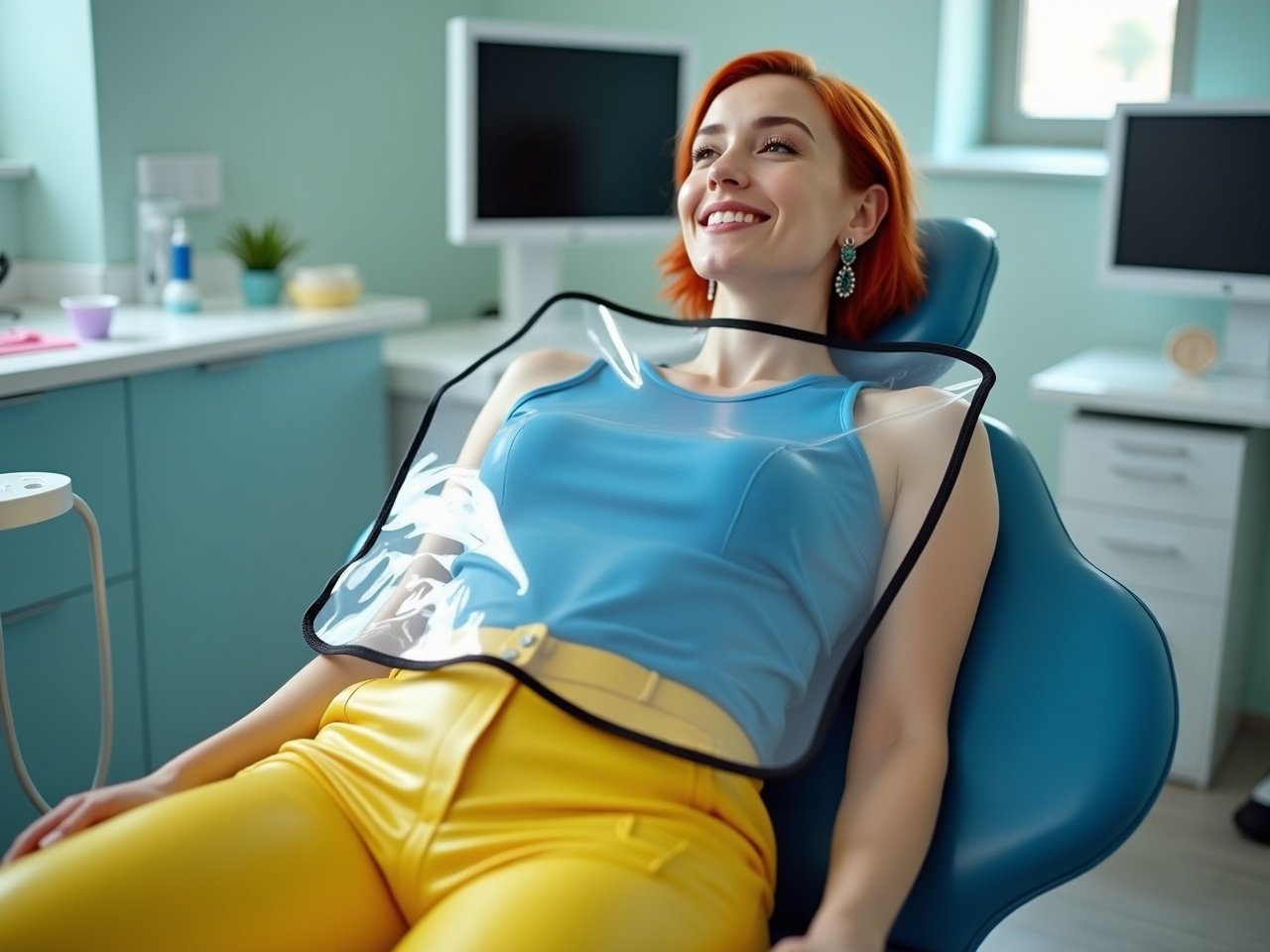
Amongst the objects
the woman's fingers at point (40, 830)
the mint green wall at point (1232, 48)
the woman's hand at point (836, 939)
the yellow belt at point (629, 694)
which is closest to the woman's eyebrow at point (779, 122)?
the yellow belt at point (629, 694)

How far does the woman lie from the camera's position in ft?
3.43

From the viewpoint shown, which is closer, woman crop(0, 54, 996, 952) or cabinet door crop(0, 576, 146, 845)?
woman crop(0, 54, 996, 952)

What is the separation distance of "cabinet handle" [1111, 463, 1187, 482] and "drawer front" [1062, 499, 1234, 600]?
7 centimetres

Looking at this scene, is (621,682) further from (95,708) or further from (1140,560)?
(1140,560)

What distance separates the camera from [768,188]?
148 centimetres

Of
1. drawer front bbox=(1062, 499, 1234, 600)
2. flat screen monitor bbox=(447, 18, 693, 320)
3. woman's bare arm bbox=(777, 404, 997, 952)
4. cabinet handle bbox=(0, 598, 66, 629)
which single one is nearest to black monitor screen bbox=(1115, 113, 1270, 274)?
drawer front bbox=(1062, 499, 1234, 600)

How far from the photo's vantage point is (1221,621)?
97.2 inches

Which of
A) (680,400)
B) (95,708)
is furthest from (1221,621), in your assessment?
(95,708)

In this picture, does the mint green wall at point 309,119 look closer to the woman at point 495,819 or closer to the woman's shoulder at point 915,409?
the woman at point 495,819

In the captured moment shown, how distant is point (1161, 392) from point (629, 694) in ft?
5.25

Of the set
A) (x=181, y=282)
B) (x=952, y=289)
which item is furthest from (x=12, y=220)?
(x=952, y=289)

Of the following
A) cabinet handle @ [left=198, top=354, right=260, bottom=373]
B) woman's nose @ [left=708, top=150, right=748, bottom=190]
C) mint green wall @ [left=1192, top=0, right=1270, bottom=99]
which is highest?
mint green wall @ [left=1192, top=0, right=1270, bottom=99]

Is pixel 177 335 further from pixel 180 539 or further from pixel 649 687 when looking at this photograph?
pixel 649 687

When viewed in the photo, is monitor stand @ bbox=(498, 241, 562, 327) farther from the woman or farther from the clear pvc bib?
the woman
